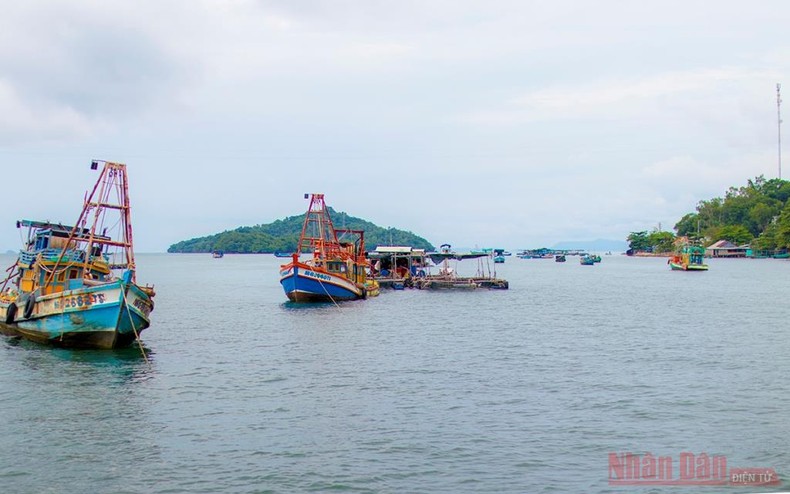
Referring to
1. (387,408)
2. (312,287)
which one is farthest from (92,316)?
(312,287)

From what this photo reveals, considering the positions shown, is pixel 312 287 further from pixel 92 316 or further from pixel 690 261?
pixel 690 261

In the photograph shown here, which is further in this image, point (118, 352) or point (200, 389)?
point (118, 352)

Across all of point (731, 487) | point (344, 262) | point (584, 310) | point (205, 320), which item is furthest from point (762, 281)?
point (731, 487)

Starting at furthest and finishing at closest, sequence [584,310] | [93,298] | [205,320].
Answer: [584,310] → [205,320] → [93,298]

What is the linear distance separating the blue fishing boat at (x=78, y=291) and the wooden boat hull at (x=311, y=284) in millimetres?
22993

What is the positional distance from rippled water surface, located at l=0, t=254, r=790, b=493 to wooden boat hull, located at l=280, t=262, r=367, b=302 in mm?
16208

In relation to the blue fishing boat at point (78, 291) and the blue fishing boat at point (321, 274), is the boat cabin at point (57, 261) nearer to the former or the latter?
the blue fishing boat at point (78, 291)

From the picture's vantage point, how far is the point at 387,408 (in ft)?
75.0

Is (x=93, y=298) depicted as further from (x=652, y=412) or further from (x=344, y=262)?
(x=344, y=262)

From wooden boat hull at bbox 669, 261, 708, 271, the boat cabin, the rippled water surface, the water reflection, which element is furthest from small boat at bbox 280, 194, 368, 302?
wooden boat hull at bbox 669, 261, 708, 271

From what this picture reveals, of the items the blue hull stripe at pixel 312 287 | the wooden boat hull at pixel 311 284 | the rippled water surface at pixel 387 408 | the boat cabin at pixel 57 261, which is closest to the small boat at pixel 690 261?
the wooden boat hull at pixel 311 284

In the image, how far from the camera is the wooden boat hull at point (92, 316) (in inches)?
1245

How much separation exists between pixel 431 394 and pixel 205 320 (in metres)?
31.3

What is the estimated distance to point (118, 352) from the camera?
32812mm
